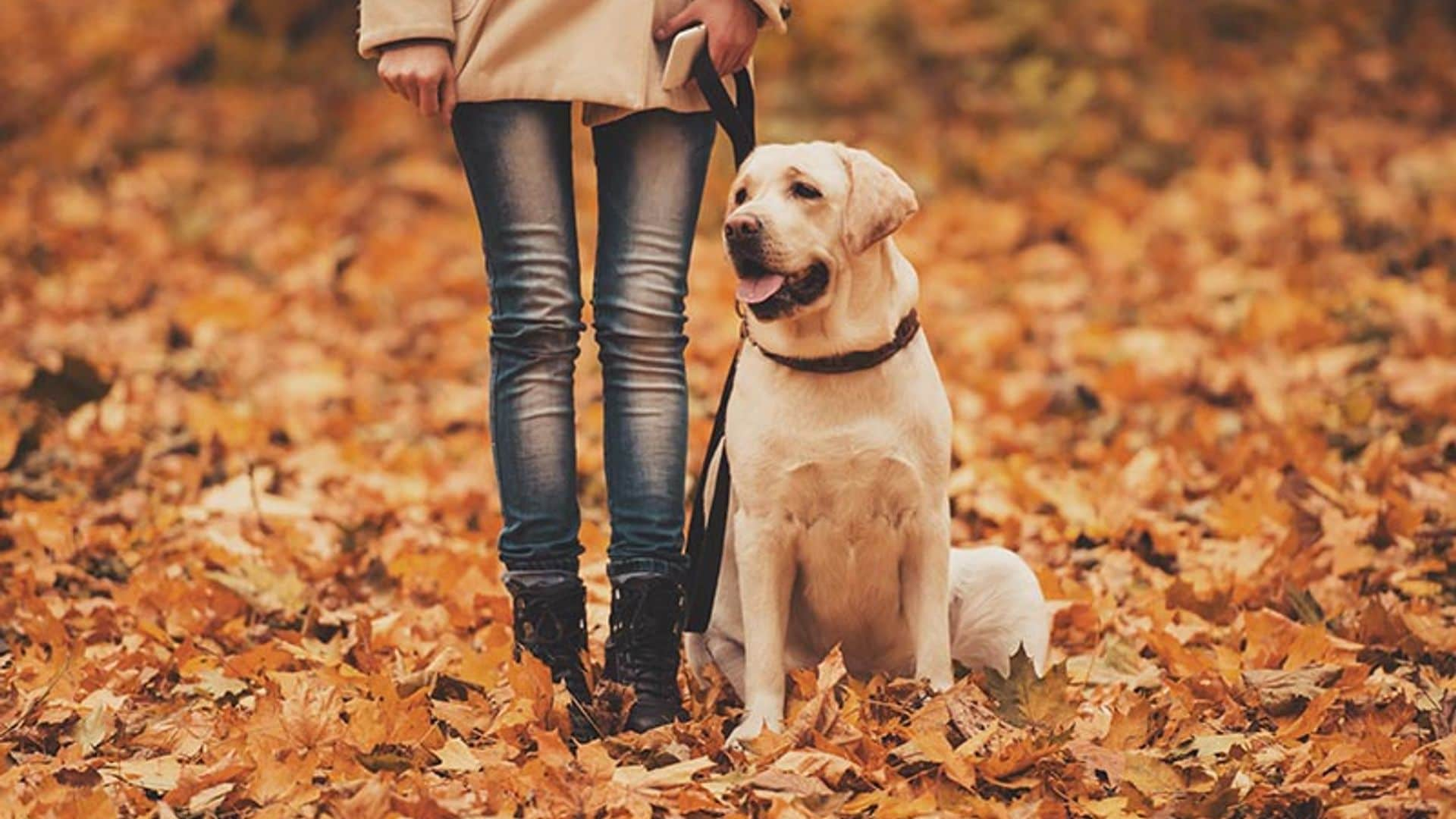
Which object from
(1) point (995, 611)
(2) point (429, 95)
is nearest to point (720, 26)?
(2) point (429, 95)

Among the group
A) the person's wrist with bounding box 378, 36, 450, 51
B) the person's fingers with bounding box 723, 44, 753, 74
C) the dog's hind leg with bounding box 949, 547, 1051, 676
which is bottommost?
the dog's hind leg with bounding box 949, 547, 1051, 676

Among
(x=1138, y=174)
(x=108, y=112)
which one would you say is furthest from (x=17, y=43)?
(x=1138, y=174)

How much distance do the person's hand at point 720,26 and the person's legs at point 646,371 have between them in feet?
0.49

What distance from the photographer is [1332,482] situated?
5242mm

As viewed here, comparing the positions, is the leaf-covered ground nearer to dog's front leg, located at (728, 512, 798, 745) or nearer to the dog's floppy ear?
dog's front leg, located at (728, 512, 798, 745)

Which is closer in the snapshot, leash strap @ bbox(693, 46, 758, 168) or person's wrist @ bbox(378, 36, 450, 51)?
person's wrist @ bbox(378, 36, 450, 51)

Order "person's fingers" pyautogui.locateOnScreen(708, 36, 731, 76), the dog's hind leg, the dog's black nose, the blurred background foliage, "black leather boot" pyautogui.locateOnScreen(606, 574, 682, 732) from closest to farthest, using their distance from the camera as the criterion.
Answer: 1. the dog's black nose
2. "person's fingers" pyautogui.locateOnScreen(708, 36, 731, 76)
3. "black leather boot" pyautogui.locateOnScreen(606, 574, 682, 732)
4. the dog's hind leg
5. the blurred background foliage

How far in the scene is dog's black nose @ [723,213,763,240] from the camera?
3.43m

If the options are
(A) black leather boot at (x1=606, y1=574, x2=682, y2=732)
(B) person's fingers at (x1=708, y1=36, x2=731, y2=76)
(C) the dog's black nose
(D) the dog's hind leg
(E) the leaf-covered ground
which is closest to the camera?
(E) the leaf-covered ground

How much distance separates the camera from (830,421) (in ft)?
11.5

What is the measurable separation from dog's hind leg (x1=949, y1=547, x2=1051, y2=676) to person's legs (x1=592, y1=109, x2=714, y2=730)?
2.13 feet

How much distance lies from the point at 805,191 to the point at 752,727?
3.45ft

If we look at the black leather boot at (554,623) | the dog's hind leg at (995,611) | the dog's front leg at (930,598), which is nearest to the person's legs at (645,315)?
the black leather boot at (554,623)

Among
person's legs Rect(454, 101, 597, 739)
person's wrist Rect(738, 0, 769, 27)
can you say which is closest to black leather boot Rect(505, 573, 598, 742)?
person's legs Rect(454, 101, 597, 739)
